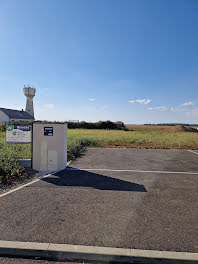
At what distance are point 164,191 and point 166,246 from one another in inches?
88.7

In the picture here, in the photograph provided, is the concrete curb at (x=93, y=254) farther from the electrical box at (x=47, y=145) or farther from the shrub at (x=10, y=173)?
the electrical box at (x=47, y=145)

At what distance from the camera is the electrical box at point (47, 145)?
6457mm

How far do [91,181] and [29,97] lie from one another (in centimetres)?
5147

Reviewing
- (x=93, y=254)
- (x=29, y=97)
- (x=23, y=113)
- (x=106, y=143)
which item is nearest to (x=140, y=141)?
(x=106, y=143)

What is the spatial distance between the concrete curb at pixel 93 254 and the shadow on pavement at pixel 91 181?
231 centimetres

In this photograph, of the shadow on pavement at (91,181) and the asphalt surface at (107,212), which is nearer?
the asphalt surface at (107,212)

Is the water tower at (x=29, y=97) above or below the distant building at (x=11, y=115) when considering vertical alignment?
above

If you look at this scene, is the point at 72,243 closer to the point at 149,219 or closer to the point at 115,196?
the point at 149,219

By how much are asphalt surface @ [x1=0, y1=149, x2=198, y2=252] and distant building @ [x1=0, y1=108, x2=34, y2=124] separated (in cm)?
4104

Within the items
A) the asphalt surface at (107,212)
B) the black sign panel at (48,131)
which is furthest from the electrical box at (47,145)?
the asphalt surface at (107,212)

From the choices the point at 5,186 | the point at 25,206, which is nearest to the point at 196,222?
the point at 25,206

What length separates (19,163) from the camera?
6.81 m

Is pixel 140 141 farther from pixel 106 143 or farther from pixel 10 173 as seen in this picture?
pixel 10 173

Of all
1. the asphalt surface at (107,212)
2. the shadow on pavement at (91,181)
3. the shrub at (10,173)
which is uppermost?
the shrub at (10,173)
